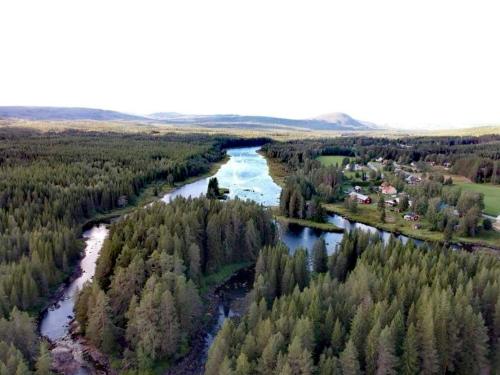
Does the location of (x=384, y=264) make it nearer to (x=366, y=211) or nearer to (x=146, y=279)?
(x=146, y=279)

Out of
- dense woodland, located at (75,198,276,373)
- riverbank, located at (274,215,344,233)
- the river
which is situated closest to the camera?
dense woodland, located at (75,198,276,373)

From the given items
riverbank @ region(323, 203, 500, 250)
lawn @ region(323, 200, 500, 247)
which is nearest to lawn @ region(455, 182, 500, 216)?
lawn @ region(323, 200, 500, 247)

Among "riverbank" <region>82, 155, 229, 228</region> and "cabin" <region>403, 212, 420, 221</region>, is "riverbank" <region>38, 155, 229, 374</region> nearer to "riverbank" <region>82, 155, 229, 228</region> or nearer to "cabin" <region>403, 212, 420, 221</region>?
"riverbank" <region>82, 155, 229, 228</region>

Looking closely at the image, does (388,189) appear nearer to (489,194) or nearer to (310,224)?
(489,194)

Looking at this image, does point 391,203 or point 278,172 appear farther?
point 278,172

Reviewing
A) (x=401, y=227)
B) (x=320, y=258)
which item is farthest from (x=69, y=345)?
(x=401, y=227)

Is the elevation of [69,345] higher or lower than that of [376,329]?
lower
